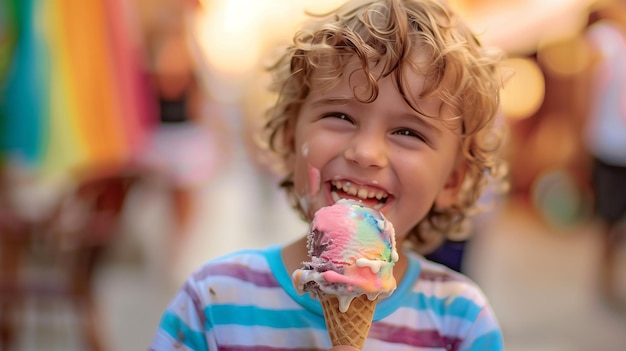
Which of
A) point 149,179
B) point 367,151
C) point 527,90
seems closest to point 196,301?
point 367,151

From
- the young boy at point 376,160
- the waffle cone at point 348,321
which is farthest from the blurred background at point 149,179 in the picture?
the waffle cone at point 348,321

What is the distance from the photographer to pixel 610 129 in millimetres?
5387

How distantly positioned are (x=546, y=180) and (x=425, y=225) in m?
7.58

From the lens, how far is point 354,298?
4.44 feet

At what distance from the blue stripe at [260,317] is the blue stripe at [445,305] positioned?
0.66 ft

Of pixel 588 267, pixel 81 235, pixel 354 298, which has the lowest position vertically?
pixel 588 267

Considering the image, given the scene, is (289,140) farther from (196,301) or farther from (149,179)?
(149,179)

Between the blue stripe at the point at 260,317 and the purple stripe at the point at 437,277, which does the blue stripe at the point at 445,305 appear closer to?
the purple stripe at the point at 437,277

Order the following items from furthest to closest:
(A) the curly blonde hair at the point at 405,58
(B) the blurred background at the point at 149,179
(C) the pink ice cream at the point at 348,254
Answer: (B) the blurred background at the point at 149,179
(A) the curly blonde hair at the point at 405,58
(C) the pink ice cream at the point at 348,254

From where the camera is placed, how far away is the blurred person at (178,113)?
579 cm

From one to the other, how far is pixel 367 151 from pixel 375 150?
0.06ft

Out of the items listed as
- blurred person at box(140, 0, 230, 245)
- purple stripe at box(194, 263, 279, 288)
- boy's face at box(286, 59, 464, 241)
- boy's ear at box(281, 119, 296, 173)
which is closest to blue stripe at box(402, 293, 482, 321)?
boy's face at box(286, 59, 464, 241)

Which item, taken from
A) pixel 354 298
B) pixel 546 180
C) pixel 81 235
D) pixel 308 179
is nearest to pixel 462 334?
pixel 354 298

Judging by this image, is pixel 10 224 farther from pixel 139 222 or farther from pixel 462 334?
pixel 139 222
